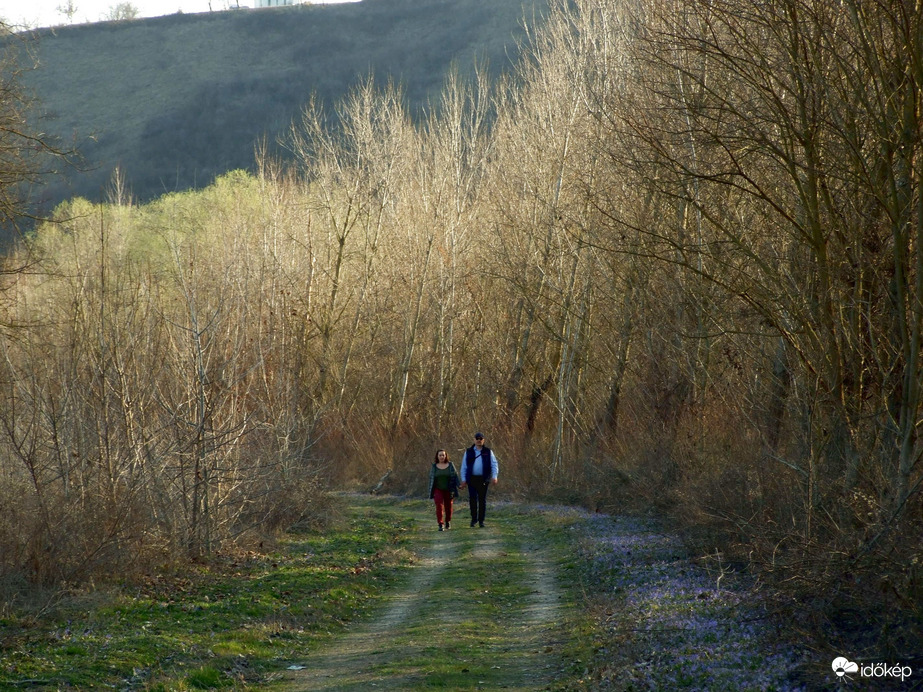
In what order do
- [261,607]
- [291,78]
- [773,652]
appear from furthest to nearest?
[291,78]
[261,607]
[773,652]

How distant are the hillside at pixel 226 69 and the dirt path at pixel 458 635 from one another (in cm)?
6153

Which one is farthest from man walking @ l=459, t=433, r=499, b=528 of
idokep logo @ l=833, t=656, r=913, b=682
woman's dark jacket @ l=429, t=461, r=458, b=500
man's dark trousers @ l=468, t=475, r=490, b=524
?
idokep logo @ l=833, t=656, r=913, b=682

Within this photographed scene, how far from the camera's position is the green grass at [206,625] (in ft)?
26.0

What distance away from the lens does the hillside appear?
245ft

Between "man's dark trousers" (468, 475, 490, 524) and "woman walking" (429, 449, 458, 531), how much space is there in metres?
0.38

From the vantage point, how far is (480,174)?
35.9m

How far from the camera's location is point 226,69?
88875 millimetres

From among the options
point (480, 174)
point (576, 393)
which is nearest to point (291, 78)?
point (480, 174)

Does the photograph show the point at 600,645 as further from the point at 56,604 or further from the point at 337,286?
the point at 337,286

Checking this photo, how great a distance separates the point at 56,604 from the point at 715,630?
7.11 meters

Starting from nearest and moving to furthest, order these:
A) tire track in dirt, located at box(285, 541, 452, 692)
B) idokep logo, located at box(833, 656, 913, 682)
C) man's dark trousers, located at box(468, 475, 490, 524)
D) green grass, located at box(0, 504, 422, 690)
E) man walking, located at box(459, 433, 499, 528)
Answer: idokep logo, located at box(833, 656, 913, 682) < green grass, located at box(0, 504, 422, 690) < tire track in dirt, located at box(285, 541, 452, 692) < man walking, located at box(459, 433, 499, 528) < man's dark trousers, located at box(468, 475, 490, 524)

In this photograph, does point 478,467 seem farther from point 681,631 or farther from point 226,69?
point 226,69

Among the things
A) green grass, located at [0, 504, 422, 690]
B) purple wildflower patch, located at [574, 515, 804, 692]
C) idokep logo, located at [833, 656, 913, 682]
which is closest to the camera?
idokep logo, located at [833, 656, 913, 682]

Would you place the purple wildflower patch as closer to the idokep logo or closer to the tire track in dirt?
the idokep logo
